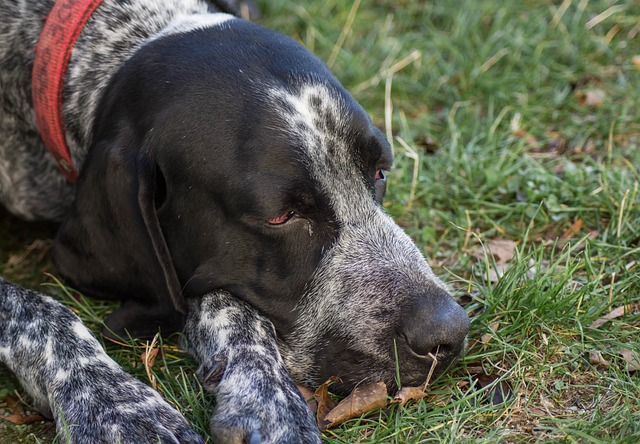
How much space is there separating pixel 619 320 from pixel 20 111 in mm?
2576

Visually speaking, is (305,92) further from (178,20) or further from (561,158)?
(561,158)

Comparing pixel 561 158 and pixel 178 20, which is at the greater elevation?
pixel 178 20

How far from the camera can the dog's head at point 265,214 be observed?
326 centimetres

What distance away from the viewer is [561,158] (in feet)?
15.9

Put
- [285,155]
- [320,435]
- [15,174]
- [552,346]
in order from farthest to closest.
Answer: [15,174]
[552,346]
[285,155]
[320,435]

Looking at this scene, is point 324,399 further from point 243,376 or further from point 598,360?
point 598,360

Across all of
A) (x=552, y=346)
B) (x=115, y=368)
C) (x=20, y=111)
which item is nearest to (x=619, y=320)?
(x=552, y=346)

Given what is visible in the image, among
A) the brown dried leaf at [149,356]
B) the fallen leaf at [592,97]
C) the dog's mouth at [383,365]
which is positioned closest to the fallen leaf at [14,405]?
the brown dried leaf at [149,356]

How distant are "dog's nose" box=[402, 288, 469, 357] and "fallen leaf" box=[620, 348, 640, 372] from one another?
0.63 metres

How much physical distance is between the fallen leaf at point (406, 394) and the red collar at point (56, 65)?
166 cm

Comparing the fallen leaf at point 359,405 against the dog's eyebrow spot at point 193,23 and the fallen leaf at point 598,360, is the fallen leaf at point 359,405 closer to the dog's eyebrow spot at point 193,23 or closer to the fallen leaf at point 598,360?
the fallen leaf at point 598,360

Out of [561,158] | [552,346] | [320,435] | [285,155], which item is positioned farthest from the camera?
[561,158]

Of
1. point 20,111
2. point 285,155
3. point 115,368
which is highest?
point 285,155

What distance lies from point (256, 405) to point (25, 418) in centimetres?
95
